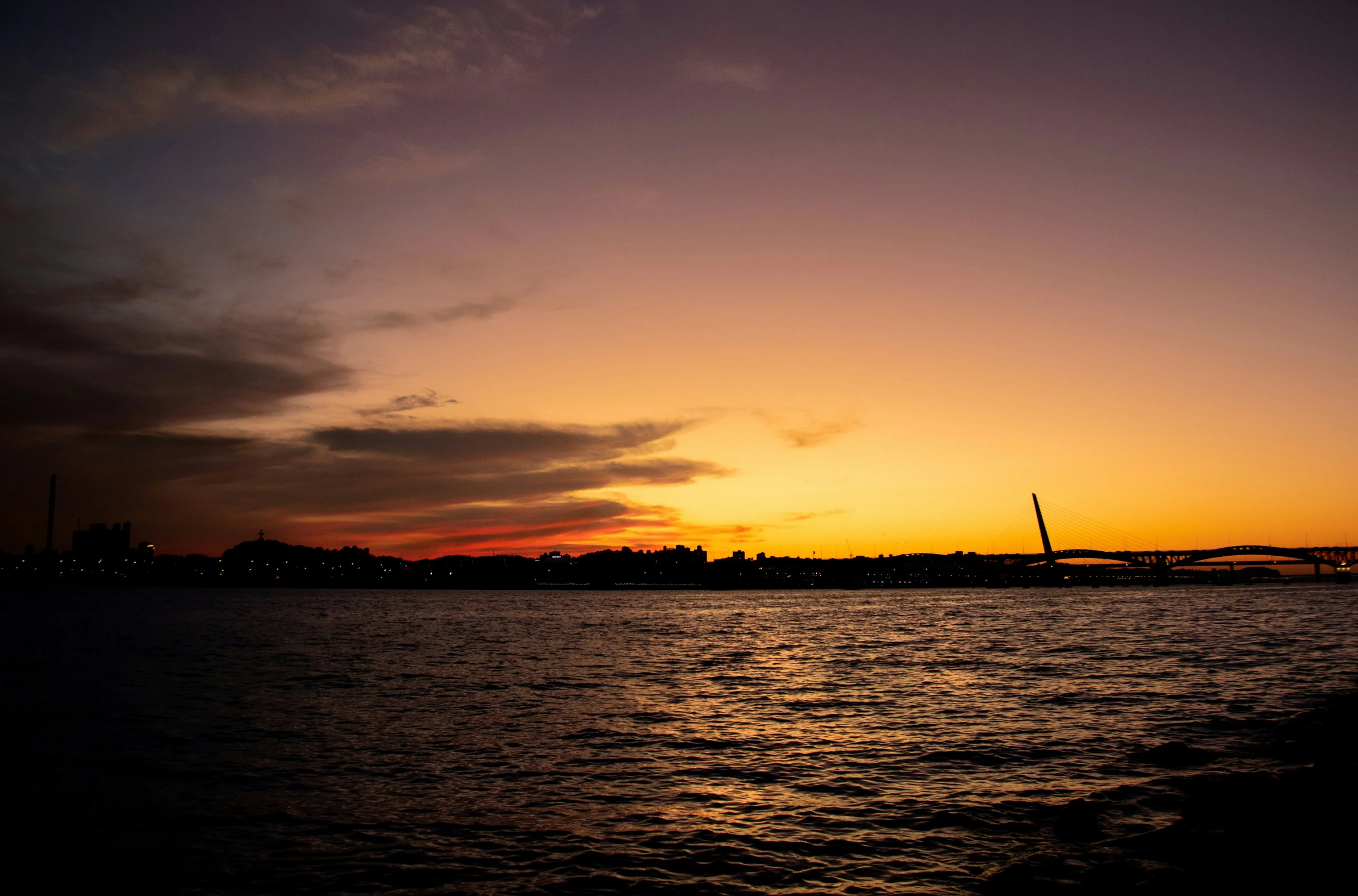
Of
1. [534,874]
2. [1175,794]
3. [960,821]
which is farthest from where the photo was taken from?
[1175,794]

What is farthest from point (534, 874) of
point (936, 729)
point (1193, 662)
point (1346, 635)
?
point (1346, 635)

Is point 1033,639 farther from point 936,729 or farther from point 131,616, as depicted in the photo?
point 131,616

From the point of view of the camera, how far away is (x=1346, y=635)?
70250 millimetres

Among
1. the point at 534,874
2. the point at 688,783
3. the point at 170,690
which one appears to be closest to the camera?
the point at 534,874

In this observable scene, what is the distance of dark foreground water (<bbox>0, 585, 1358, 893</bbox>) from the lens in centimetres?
1627

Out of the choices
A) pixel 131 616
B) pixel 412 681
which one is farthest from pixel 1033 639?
pixel 131 616

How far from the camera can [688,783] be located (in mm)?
22203

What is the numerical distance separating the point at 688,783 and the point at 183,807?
1268 cm

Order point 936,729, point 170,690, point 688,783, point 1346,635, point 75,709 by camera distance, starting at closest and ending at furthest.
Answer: point 688,783 < point 936,729 < point 75,709 < point 170,690 < point 1346,635

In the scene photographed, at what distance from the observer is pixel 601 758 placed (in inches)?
1015

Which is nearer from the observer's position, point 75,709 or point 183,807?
point 183,807

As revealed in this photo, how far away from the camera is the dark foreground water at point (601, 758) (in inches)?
640

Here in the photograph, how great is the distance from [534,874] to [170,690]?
35986 millimetres

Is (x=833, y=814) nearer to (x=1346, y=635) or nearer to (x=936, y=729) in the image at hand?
(x=936, y=729)
